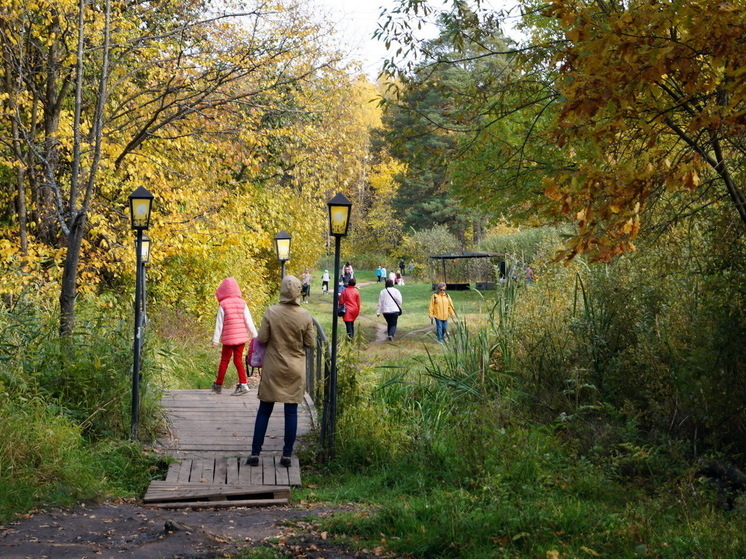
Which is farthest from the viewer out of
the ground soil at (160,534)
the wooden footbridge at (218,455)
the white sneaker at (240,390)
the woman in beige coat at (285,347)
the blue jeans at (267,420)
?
the white sneaker at (240,390)

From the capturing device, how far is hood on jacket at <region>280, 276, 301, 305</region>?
25.0ft

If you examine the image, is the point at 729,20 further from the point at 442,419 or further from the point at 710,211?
the point at 442,419

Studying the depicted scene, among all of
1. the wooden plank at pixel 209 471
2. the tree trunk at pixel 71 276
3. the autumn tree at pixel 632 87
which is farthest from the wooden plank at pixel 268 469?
the autumn tree at pixel 632 87

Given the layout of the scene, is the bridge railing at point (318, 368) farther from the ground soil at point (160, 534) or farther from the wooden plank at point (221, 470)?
the ground soil at point (160, 534)

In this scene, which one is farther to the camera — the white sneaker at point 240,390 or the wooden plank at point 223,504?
the white sneaker at point 240,390

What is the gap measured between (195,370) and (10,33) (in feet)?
19.6

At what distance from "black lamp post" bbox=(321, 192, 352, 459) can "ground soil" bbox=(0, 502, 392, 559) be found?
161 cm

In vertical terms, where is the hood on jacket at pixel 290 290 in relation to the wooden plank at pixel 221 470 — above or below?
above

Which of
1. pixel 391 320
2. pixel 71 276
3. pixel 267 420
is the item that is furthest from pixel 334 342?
pixel 391 320

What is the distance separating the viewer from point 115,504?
22.5ft

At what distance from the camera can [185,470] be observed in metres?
7.70

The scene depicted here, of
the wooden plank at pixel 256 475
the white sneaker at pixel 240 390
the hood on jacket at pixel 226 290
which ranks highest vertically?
the hood on jacket at pixel 226 290

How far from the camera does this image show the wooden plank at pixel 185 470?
24.4 ft

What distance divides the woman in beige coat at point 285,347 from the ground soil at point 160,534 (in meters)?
1.22
